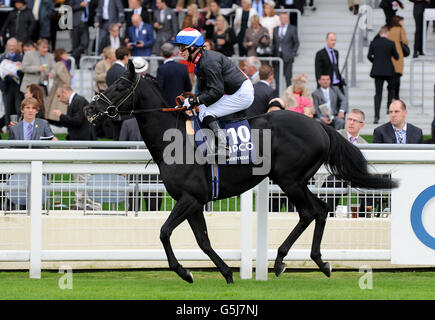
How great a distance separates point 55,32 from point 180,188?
13.3m

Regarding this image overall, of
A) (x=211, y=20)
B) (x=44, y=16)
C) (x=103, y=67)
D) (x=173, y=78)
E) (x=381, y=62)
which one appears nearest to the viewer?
(x=173, y=78)

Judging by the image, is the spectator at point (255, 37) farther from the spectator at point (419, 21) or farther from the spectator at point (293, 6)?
the spectator at point (419, 21)

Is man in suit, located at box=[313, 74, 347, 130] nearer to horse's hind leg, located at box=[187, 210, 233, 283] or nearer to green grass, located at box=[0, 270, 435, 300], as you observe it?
green grass, located at box=[0, 270, 435, 300]

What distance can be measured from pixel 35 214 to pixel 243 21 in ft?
37.1

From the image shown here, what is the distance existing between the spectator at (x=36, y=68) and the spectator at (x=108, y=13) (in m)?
2.17

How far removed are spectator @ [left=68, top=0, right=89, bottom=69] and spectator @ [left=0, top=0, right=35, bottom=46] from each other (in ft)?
2.70

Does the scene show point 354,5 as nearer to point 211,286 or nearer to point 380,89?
point 380,89

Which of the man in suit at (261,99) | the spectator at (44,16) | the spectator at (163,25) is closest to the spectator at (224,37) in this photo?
the spectator at (163,25)

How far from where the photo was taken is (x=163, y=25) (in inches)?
826

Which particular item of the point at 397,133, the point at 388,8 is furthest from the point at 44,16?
the point at 397,133

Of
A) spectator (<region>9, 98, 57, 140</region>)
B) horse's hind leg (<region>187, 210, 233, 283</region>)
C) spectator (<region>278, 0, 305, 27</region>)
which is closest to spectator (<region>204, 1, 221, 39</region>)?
spectator (<region>278, 0, 305, 27</region>)

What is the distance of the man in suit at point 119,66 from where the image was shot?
618 inches

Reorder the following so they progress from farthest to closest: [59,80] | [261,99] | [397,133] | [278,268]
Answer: [59,80], [261,99], [397,133], [278,268]
